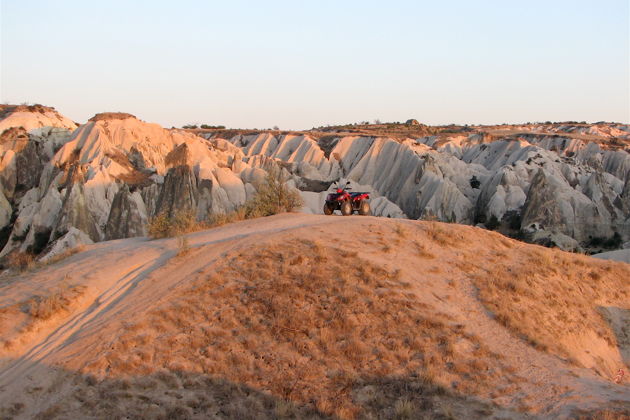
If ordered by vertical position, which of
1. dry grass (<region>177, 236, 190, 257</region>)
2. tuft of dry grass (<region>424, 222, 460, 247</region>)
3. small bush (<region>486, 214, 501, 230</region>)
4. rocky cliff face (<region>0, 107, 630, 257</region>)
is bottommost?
small bush (<region>486, 214, 501, 230</region>)

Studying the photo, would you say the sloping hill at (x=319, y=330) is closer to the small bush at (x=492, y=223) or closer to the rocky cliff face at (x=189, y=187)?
the rocky cliff face at (x=189, y=187)

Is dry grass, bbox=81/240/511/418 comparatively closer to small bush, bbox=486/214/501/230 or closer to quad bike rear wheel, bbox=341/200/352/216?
quad bike rear wheel, bbox=341/200/352/216

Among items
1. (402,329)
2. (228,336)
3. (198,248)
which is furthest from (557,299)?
(198,248)

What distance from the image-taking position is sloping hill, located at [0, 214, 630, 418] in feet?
24.9

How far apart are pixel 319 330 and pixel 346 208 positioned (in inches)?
322

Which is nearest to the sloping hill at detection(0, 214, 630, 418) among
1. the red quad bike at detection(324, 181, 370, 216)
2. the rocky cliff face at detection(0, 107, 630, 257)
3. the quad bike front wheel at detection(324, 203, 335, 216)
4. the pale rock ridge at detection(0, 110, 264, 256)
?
the red quad bike at detection(324, 181, 370, 216)

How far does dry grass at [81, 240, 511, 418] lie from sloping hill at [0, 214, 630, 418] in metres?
0.03

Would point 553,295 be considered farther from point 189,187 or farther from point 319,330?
point 189,187

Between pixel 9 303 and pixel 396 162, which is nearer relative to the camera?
pixel 9 303

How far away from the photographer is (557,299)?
35.8 ft

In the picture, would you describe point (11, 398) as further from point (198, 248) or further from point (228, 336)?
point (198, 248)

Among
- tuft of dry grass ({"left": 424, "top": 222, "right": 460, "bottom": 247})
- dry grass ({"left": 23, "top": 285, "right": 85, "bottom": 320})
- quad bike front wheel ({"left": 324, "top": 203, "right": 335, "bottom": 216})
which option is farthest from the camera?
quad bike front wheel ({"left": 324, "top": 203, "right": 335, "bottom": 216})

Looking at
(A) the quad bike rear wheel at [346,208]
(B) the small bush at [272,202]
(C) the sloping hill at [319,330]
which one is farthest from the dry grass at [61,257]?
(A) the quad bike rear wheel at [346,208]

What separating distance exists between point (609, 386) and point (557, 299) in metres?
2.95
